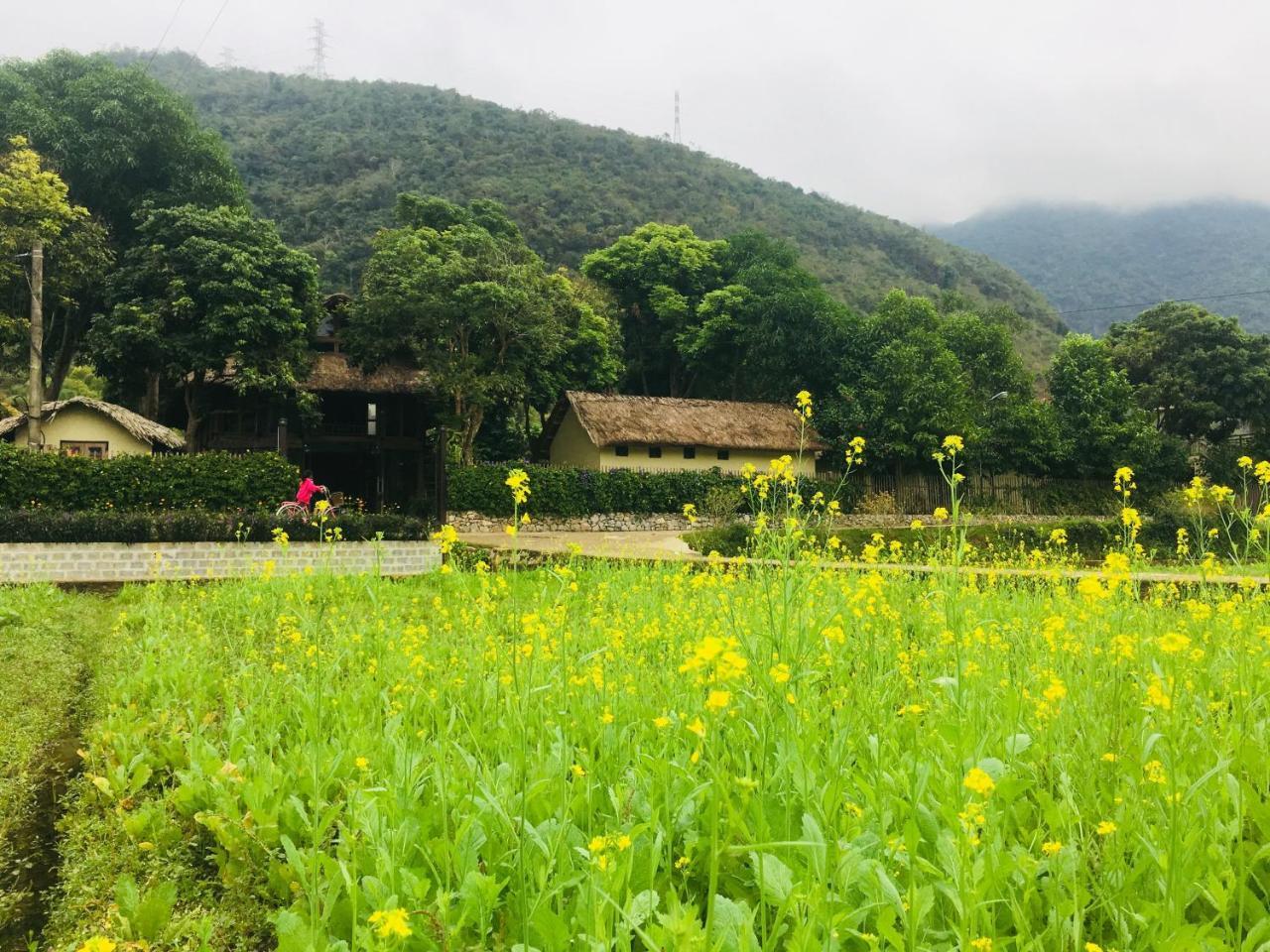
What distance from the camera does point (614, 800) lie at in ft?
6.31

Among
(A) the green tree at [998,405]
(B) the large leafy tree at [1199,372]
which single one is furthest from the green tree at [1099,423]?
(B) the large leafy tree at [1199,372]

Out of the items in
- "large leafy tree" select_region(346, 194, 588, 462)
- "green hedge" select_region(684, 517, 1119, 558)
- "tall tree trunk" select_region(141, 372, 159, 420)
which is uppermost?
"large leafy tree" select_region(346, 194, 588, 462)

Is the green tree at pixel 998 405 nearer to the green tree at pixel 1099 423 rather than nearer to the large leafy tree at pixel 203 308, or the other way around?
the green tree at pixel 1099 423

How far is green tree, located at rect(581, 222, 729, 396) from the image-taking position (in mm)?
34375

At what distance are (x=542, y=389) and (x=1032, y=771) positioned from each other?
25.4m

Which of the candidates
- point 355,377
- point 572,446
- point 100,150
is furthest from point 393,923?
point 100,150

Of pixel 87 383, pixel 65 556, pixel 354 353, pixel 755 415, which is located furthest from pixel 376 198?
pixel 65 556

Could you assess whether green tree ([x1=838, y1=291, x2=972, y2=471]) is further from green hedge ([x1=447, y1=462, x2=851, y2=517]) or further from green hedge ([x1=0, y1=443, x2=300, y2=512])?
green hedge ([x1=0, y1=443, x2=300, y2=512])

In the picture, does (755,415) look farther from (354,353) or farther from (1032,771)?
(1032,771)

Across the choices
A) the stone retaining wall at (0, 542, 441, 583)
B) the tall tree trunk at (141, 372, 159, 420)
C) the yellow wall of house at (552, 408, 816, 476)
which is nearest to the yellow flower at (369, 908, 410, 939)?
the stone retaining wall at (0, 542, 441, 583)

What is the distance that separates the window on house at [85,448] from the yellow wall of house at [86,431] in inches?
2.0

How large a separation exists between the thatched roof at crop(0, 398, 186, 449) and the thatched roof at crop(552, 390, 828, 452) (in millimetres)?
11961

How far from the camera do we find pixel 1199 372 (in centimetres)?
3158

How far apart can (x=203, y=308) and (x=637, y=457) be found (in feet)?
44.5
